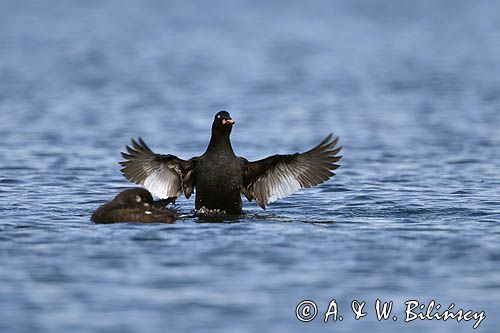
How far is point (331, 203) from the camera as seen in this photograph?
42.3 ft

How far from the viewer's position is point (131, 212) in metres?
10.9

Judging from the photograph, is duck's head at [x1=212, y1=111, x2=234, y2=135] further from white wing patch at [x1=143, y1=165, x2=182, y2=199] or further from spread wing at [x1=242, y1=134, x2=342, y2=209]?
white wing patch at [x1=143, y1=165, x2=182, y2=199]

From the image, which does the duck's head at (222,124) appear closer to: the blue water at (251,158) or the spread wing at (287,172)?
the spread wing at (287,172)

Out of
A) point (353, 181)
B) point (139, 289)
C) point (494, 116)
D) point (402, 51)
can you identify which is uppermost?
point (402, 51)

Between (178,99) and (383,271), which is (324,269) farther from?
(178,99)

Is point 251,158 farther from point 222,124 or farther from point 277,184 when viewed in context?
point 222,124

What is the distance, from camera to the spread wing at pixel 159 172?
1180cm

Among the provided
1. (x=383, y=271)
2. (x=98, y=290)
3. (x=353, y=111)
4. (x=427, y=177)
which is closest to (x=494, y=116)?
(x=353, y=111)

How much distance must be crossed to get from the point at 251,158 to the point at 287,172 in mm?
4778

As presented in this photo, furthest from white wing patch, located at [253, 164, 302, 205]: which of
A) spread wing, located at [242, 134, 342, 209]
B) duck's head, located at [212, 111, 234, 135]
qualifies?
duck's head, located at [212, 111, 234, 135]

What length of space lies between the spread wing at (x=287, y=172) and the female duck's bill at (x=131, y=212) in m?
1.18

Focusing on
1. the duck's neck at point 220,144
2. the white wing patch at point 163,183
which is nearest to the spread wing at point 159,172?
the white wing patch at point 163,183

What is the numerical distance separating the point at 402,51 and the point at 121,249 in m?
27.3

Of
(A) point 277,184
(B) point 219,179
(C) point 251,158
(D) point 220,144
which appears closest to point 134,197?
(B) point 219,179
